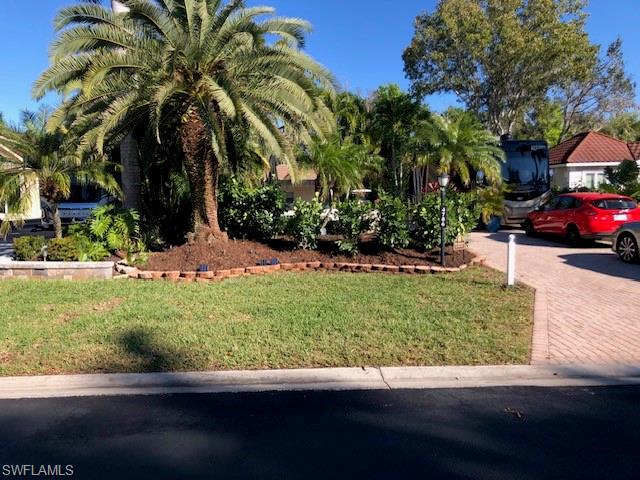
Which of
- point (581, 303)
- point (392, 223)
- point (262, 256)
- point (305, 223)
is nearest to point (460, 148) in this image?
point (392, 223)

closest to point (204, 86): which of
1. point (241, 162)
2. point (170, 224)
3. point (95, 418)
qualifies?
point (241, 162)

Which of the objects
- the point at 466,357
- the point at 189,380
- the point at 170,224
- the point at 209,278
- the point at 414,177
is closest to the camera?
the point at 189,380

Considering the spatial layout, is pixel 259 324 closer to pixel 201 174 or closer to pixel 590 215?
pixel 201 174

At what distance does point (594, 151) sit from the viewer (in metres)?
28.3

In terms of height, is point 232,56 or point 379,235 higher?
point 232,56

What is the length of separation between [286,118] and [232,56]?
1.62m

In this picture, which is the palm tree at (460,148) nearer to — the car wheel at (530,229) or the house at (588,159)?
the car wheel at (530,229)

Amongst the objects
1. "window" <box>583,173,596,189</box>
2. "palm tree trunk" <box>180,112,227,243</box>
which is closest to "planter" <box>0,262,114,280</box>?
"palm tree trunk" <box>180,112,227,243</box>

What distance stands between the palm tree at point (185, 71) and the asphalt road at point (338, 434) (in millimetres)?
5774

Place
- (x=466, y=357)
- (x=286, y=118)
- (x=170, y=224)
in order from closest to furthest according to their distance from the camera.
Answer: (x=466, y=357) → (x=286, y=118) → (x=170, y=224)

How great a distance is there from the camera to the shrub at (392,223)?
10219mm

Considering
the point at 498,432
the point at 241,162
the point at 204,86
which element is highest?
the point at 204,86

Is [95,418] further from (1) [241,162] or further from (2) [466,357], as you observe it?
(1) [241,162]

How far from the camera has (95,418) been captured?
163 inches
